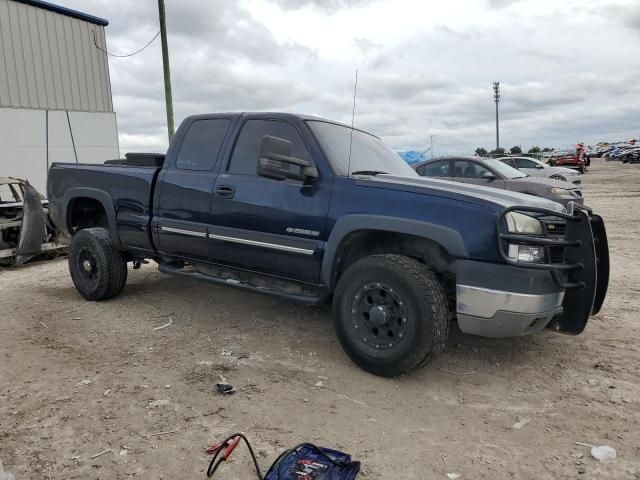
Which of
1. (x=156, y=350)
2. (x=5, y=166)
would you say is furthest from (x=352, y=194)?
(x=5, y=166)

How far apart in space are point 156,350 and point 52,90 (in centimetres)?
1410

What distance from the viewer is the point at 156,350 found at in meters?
4.26

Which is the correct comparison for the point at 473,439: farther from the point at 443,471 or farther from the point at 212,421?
the point at 212,421

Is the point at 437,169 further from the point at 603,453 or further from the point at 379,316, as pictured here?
the point at 603,453

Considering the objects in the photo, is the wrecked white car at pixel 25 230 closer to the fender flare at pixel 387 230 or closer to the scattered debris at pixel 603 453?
the fender flare at pixel 387 230

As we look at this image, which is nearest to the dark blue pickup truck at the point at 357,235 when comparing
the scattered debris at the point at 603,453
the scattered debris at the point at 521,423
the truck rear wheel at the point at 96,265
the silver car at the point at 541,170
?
the truck rear wheel at the point at 96,265

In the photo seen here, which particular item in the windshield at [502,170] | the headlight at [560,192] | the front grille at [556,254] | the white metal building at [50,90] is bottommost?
the headlight at [560,192]

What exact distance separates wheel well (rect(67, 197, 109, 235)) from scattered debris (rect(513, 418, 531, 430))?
15.3 ft

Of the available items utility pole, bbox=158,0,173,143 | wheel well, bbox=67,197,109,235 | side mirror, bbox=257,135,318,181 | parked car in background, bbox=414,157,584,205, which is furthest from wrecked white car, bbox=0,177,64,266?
parked car in background, bbox=414,157,584,205

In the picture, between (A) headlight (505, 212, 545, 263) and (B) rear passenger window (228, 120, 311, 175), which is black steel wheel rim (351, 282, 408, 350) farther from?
(B) rear passenger window (228, 120, 311, 175)

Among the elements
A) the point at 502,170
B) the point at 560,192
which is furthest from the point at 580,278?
the point at 502,170

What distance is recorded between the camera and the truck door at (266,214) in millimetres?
3938

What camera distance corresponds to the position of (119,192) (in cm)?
523

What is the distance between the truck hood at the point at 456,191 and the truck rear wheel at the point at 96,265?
118 inches
